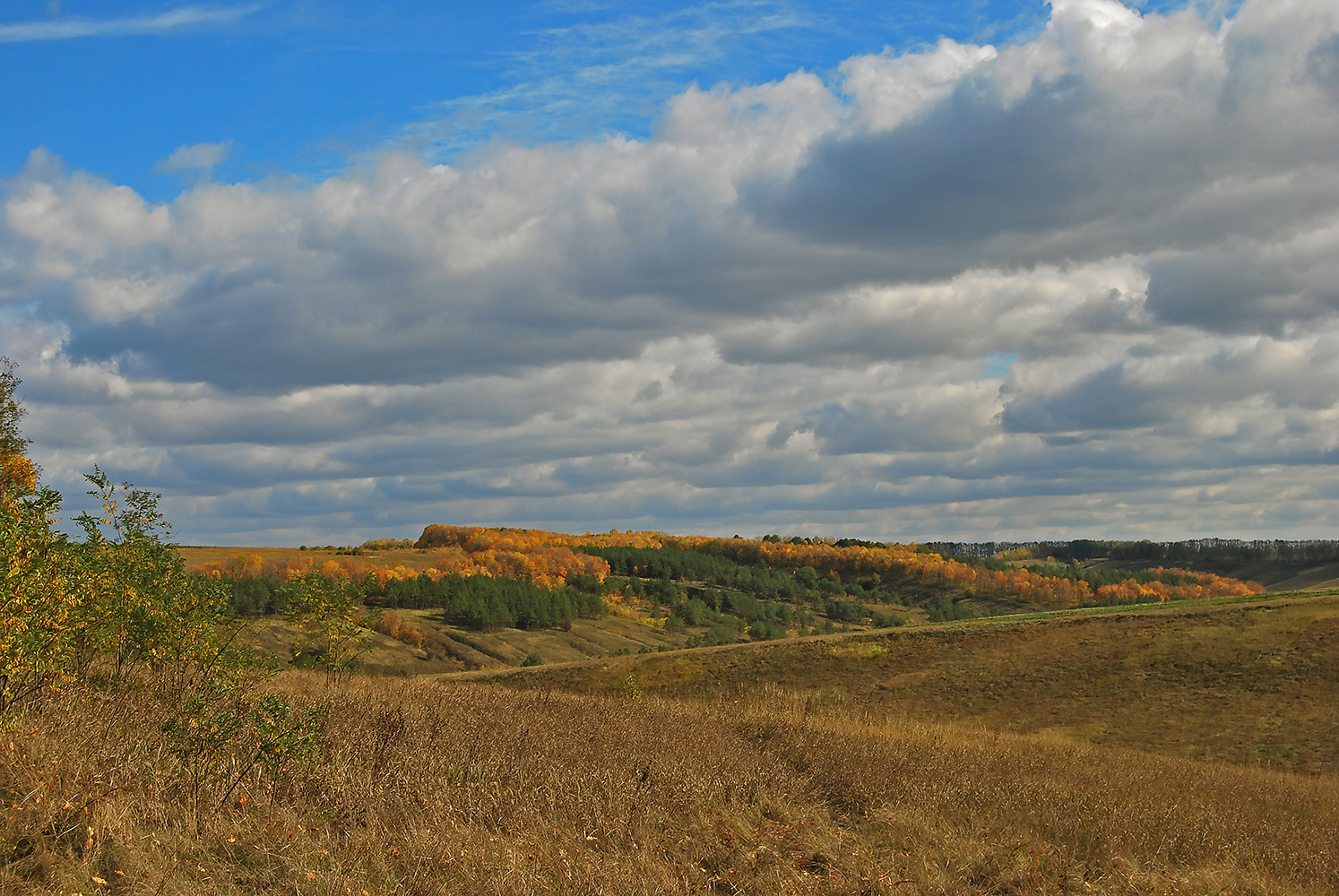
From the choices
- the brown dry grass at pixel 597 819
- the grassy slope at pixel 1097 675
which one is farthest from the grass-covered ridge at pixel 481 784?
the grassy slope at pixel 1097 675

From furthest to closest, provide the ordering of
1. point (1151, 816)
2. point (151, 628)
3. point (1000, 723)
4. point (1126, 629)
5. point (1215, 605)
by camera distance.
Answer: point (1215, 605) < point (1126, 629) < point (1000, 723) < point (151, 628) < point (1151, 816)

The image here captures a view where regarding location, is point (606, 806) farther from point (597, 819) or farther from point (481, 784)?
point (481, 784)

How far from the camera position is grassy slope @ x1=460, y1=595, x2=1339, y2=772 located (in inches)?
1182

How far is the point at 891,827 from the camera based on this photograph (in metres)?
11.6

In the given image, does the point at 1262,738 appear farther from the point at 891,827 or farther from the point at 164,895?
the point at 164,895

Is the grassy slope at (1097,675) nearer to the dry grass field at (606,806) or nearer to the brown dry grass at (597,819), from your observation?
the dry grass field at (606,806)

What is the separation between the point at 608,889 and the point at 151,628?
10.6 meters

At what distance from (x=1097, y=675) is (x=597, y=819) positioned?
34.1 m

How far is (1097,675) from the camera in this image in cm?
3816

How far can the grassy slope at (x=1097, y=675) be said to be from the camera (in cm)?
3002

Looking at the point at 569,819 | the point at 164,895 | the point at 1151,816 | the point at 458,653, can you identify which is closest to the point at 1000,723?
the point at 1151,816

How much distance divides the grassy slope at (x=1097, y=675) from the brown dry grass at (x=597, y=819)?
14812 mm

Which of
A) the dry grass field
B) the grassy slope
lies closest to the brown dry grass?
the dry grass field

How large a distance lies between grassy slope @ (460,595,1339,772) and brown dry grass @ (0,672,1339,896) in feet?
48.6
